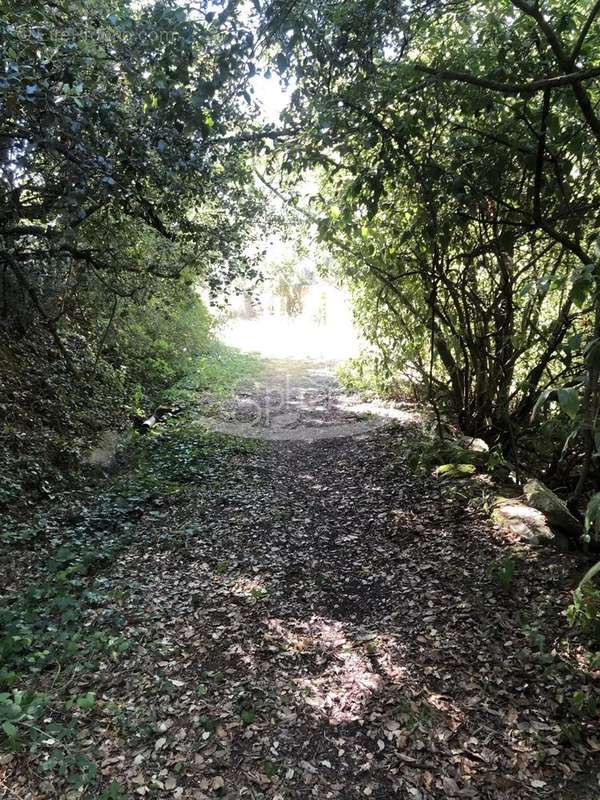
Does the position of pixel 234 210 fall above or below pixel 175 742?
above

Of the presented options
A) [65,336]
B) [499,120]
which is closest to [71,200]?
[499,120]

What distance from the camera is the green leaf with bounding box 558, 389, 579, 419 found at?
70.4 inches

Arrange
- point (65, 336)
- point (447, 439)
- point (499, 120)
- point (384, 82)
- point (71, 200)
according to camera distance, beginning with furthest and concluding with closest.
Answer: point (65, 336), point (447, 439), point (499, 120), point (384, 82), point (71, 200)

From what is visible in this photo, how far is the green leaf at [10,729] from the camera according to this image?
2.48 metres

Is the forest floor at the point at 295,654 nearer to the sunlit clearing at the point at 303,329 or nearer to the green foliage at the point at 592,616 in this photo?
the green foliage at the point at 592,616

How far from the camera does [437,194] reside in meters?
4.21

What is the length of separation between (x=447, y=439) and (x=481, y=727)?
3693 mm

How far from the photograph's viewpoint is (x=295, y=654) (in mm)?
3318

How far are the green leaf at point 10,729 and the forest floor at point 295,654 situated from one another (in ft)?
0.30

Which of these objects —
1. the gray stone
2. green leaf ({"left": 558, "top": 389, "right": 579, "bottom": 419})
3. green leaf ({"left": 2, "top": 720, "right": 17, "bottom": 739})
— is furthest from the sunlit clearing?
green leaf ({"left": 558, "top": 389, "right": 579, "bottom": 419})

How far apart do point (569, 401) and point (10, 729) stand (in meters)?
2.78

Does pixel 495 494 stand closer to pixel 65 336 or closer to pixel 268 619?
pixel 268 619

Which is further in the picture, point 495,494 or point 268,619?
point 495,494

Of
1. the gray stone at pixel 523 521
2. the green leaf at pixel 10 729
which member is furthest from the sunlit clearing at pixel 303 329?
the green leaf at pixel 10 729
